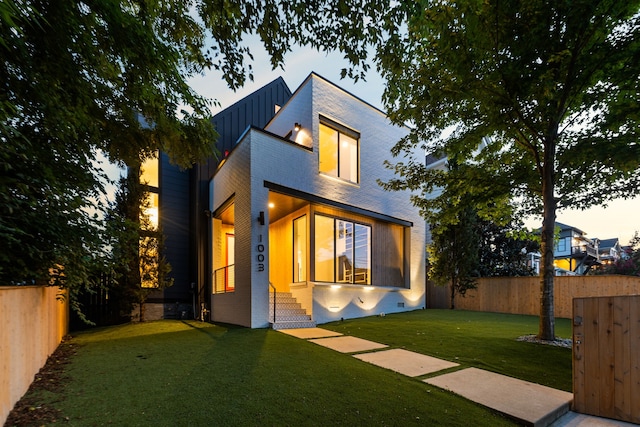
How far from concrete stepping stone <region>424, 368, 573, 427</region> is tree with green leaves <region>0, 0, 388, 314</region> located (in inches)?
165

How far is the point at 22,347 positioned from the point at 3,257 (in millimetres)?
1058

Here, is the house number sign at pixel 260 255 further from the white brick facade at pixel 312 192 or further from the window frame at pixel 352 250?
the window frame at pixel 352 250

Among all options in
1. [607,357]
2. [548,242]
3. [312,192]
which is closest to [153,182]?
[312,192]

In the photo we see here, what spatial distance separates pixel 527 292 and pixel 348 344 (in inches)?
371

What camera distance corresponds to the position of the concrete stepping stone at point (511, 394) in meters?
3.10

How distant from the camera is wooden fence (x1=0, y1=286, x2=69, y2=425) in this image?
8.59 ft

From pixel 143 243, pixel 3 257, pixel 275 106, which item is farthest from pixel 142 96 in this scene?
pixel 275 106

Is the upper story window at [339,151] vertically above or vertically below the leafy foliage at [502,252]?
above

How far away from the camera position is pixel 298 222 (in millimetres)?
10047

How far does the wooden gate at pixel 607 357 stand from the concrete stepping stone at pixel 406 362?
64.0 inches

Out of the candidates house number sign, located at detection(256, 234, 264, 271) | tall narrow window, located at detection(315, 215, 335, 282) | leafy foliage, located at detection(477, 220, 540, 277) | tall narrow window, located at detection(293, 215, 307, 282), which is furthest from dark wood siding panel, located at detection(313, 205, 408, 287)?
leafy foliage, located at detection(477, 220, 540, 277)

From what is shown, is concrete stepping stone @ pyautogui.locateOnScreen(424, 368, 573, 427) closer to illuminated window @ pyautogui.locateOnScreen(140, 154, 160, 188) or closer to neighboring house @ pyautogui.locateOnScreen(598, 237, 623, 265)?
illuminated window @ pyautogui.locateOnScreen(140, 154, 160, 188)

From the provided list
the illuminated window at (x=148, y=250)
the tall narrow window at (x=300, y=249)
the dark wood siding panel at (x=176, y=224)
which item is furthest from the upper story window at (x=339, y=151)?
the dark wood siding panel at (x=176, y=224)

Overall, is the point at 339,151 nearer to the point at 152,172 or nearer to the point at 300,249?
the point at 300,249
